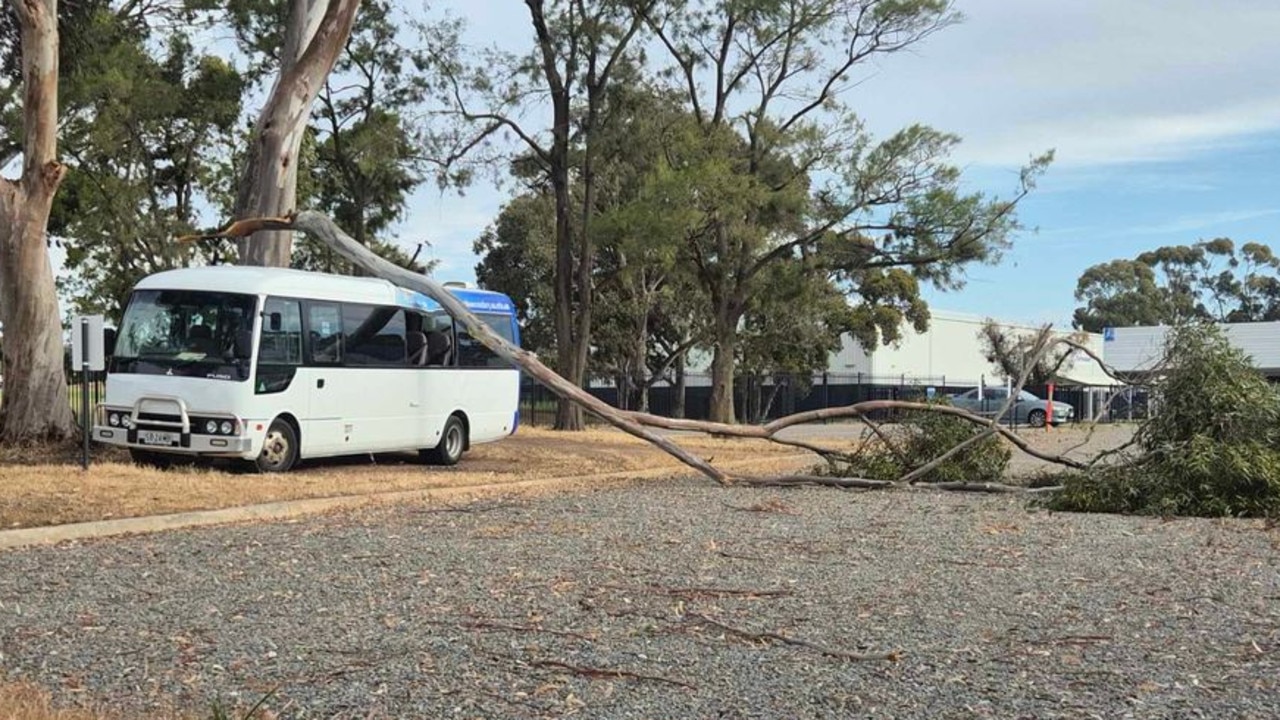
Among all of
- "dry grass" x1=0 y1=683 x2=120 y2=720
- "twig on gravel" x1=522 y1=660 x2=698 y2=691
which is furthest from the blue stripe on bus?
"dry grass" x1=0 y1=683 x2=120 y2=720

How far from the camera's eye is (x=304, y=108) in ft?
58.9

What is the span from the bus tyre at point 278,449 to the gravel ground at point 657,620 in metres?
4.70

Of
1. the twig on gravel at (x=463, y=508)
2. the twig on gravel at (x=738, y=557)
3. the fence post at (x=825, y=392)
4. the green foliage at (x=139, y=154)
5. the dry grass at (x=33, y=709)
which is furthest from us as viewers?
the fence post at (x=825, y=392)

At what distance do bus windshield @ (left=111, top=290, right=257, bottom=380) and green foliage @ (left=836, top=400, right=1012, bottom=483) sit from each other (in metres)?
7.91

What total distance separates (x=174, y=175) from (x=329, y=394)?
21.8 meters

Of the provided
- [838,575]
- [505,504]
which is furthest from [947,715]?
[505,504]

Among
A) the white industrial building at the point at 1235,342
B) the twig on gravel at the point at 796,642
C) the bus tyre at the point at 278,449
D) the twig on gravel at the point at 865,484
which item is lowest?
the twig on gravel at the point at 796,642

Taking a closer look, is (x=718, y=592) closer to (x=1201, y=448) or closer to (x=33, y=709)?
(x=33, y=709)

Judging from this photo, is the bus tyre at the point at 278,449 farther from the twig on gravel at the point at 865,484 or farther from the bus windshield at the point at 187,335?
the twig on gravel at the point at 865,484

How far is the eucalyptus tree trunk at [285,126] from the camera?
58.0 ft

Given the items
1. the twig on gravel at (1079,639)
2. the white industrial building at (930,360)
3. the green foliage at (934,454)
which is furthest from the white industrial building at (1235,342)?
the twig on gravel at (1079,639)

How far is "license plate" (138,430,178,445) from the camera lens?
14336 millimetres

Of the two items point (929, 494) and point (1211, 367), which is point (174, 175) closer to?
point (929, 494)

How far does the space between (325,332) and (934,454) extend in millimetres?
8157
